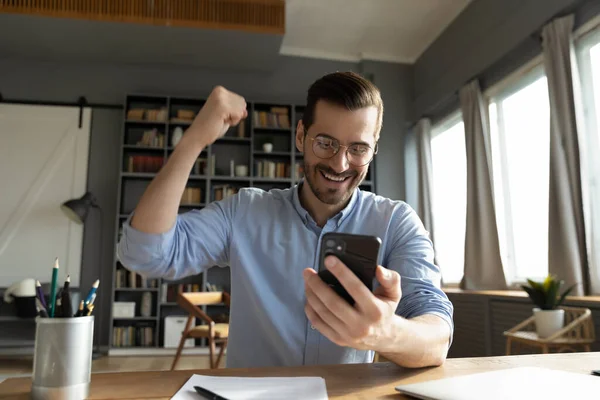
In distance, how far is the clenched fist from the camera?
3.18ft

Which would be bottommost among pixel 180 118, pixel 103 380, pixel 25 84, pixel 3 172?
pixel 103 380

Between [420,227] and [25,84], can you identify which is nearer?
[420,227]

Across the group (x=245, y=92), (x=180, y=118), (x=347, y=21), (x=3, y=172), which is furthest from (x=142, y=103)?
(x=347, y=21)

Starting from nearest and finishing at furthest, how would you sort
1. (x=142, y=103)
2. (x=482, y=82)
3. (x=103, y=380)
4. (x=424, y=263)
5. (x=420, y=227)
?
(x=103, y=380) < (x=424, y=263) < (x=420, y=227) < (x=482, y=82) < (x=142, y=103)

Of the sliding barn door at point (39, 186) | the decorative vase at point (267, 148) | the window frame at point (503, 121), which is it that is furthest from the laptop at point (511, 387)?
the sliding barn door at point (39, 186)

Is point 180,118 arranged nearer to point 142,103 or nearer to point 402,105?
point 142,103

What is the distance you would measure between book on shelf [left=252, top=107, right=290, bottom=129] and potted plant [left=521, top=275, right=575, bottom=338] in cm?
348

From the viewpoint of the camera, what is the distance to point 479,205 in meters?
4.16

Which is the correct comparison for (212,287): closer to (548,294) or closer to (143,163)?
(143,163)

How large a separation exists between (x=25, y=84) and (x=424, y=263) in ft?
18.7

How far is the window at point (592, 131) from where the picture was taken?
9.89 feet

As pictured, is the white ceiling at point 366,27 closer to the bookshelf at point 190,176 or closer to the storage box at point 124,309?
the bookshelf at point 190,176

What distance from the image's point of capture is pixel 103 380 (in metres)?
0.83

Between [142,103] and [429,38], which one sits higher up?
[429,38]
